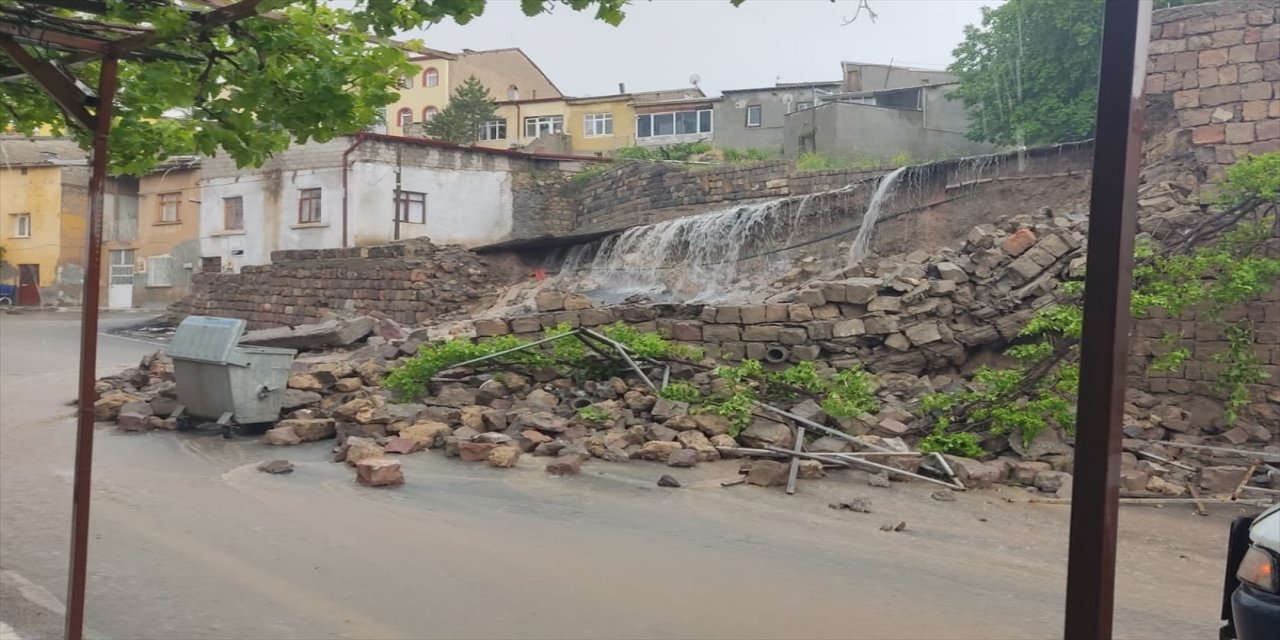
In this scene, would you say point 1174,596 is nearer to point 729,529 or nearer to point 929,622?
point 929,622

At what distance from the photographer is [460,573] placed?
598 cm

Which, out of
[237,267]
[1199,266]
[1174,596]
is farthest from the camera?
[237,267]

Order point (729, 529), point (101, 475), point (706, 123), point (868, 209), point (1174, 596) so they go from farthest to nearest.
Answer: point (706, 123)
point (868, 209)
point (101, 475)
point (729, 529)
point (1174, 596)

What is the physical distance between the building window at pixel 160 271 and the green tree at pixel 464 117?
12178 millimetres

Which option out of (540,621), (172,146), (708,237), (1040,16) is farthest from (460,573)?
(1040,16)

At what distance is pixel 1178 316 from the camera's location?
10.5 meters

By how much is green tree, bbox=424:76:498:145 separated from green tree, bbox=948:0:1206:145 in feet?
71.5

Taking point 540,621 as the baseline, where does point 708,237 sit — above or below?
above

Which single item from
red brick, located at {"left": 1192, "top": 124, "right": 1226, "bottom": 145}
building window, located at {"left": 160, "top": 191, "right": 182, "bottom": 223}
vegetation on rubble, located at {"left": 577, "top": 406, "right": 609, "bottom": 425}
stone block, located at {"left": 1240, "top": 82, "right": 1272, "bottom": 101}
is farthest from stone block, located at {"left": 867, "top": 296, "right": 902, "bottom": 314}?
building window, located at {"left": 160, "top": 191, "right": 182, "bottom": 223}

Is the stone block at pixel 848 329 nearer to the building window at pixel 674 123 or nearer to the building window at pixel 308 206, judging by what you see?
the building window at pixel 308 206

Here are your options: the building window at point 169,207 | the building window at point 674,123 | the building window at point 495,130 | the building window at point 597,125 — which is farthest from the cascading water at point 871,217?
the building window at point 495,130

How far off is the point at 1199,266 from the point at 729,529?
6.61m

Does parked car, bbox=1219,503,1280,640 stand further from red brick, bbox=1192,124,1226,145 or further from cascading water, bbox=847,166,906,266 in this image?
cascading water, bbox=847,166,906,266

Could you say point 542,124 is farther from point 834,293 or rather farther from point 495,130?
point 834,293
